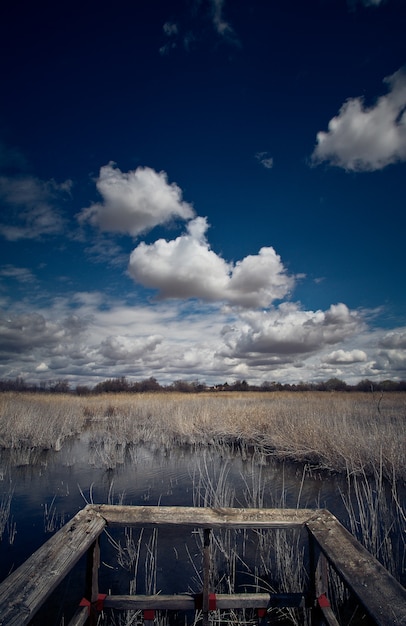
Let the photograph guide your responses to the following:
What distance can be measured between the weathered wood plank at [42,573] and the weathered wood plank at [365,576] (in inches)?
48.8

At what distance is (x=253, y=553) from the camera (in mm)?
4449

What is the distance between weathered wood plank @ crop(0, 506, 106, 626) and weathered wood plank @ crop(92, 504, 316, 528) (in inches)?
6.3

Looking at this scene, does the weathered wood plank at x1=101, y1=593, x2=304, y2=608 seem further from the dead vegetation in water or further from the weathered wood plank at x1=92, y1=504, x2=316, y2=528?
the dead vegetation in water

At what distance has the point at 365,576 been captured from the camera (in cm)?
147

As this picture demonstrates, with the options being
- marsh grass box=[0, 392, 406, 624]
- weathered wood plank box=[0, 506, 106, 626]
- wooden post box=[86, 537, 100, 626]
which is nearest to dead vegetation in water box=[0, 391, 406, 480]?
marsh grass box=[0, 392, 406, 624]

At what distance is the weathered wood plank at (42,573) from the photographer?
1.21 metres

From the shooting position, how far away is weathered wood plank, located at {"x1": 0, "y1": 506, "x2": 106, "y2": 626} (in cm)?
121

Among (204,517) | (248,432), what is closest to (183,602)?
(204,517)

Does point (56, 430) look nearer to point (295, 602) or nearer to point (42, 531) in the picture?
point (42, 531)

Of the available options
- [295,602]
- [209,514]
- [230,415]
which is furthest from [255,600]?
[230,415]

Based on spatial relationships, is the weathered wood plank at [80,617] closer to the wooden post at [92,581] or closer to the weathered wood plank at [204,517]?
the wooden post at [92,581]

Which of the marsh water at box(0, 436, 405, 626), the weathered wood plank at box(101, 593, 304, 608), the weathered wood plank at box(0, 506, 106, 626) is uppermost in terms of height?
the weathered wood plank at box(0, 506, 106, 626)

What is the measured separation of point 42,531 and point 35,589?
16.5 ft

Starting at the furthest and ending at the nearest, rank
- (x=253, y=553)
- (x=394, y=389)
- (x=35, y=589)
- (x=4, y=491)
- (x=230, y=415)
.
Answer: (x=394, y=389), (x=230, y=415), (x=4, y=491), (x=253, y=553), (x=35, y=589)
